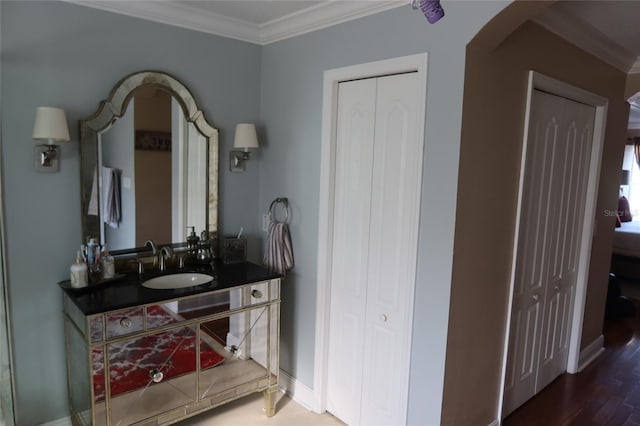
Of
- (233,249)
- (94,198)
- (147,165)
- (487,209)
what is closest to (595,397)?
(487,209)

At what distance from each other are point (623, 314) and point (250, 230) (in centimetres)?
398

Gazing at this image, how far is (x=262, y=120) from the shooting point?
301cm

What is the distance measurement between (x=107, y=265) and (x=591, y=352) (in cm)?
370

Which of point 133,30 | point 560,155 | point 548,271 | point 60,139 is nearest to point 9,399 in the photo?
point 60,139

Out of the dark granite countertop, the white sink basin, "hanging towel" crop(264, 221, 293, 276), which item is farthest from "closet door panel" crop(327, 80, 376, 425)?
the white sink basin

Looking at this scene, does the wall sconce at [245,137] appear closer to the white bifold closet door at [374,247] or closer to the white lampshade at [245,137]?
the white lampshade at [245,137]

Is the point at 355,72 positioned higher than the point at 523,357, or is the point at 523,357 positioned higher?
the point at 355,72

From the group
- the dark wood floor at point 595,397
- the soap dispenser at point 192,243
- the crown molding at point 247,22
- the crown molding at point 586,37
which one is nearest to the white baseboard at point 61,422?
the soap dispenser at point 192,243

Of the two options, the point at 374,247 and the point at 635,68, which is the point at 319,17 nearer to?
the point at 374,247

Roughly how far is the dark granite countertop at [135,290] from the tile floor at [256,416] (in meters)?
0.89

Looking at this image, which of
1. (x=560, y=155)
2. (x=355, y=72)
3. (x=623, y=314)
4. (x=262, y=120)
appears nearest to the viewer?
(x=355, y=72)

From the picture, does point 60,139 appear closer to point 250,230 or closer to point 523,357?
point 250,230

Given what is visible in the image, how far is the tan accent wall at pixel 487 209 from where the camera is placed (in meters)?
2.02

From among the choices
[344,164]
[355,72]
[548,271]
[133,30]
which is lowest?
[548,271]
